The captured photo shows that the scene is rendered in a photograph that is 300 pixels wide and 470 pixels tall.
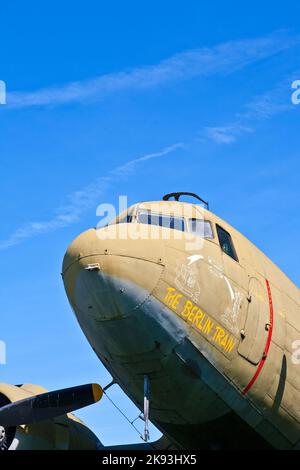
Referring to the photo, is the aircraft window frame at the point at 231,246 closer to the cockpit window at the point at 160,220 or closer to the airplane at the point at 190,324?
the airplane at the point at 190,324

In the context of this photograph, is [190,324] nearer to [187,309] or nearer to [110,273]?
[187,309]

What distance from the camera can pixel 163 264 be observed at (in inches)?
555

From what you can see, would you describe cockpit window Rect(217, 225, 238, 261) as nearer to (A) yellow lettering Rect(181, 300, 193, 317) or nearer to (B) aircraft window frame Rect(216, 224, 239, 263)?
(B) aircraft window frame Rect(216, 224, 239, 263)

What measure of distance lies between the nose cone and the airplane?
2cm

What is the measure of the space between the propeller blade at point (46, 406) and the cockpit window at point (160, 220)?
3943 millimetres

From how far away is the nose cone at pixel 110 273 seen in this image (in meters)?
13.6

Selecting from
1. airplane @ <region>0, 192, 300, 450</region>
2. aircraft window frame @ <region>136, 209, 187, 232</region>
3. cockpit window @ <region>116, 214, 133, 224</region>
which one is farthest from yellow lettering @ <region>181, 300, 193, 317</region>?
cockpit window @ <region>116, 214, 133, 224</region>

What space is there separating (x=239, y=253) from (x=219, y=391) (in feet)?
9.34

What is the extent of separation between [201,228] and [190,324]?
2.27 metres

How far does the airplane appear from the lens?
Result: 1385 cm

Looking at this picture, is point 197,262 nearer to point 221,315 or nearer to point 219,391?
point 221,315

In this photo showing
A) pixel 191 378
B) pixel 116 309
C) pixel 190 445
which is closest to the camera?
pixel 116 309

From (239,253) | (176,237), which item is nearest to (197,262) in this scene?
(176,237)
